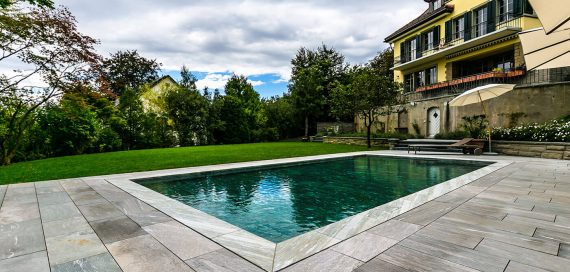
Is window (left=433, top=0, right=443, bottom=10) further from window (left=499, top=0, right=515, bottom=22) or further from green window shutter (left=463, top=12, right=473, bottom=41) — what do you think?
window (left=499, top=0, right=515, bottom=22)

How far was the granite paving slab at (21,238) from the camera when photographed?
2.63m

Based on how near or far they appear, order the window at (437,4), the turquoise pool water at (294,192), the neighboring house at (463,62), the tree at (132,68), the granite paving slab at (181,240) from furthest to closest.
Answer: the tree at (132,68) → the window at (437,4) → the neighboring house at (463,62) → the turquoise pool water at (294,192) → the granite paving slab at (181,240)

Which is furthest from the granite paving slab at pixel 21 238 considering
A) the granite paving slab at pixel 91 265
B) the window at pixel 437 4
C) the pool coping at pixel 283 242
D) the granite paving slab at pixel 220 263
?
the window at pixel 437 4

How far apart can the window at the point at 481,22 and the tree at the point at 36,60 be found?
22.2 metres

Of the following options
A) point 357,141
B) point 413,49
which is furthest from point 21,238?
point 413,49

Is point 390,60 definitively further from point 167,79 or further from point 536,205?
point 536,205

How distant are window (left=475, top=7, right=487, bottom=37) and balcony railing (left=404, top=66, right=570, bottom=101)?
12.8ft

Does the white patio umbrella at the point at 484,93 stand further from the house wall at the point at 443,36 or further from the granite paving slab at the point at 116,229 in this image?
the granite paving slab at the point at 116,229

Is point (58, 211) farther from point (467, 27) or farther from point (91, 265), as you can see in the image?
point (467, 27)

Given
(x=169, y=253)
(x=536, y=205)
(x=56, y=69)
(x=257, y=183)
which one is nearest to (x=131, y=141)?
(x=56, y=69)

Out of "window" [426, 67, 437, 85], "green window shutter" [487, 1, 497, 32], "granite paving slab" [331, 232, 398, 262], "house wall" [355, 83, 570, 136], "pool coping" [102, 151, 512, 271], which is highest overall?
"green window shutter" [487, 1, 497, 32]

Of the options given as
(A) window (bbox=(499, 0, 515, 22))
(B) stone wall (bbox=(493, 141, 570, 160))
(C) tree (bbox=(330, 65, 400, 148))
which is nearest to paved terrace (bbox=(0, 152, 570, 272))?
(B) stone wall (bbox=(493, 141, 570, 160))

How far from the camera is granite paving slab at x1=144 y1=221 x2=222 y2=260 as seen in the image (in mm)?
2615

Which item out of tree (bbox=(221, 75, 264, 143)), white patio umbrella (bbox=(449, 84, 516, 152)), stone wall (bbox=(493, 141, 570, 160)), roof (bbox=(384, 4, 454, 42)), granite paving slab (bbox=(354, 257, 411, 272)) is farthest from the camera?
tree (bbox=(221, 75, 264, 143))
